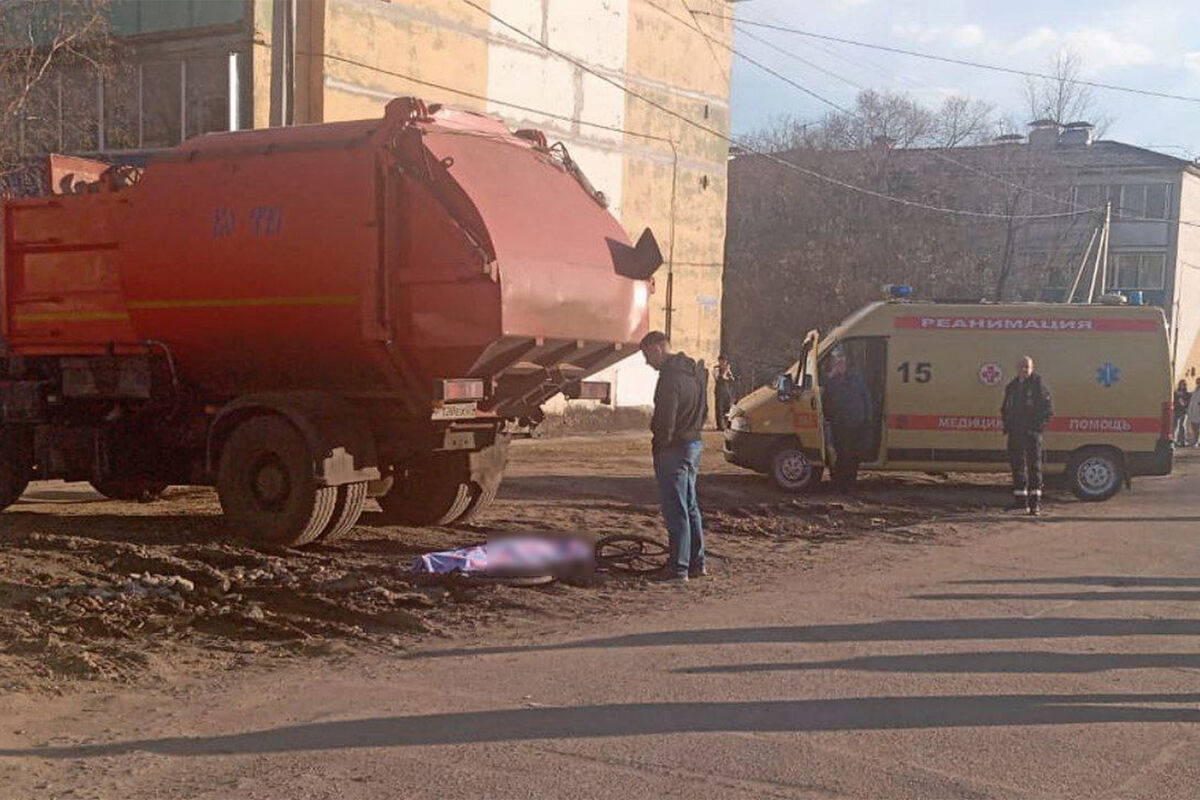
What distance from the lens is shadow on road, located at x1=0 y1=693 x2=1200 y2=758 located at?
524 cm

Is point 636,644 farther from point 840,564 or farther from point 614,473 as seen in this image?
point 614,473

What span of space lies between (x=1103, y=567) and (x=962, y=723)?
17.0 feet

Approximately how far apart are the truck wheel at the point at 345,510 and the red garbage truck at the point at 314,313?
0.9 inches

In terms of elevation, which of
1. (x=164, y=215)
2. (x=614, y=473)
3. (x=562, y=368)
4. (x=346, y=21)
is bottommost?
(x=614, y=473)

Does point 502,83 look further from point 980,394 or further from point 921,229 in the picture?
point 921,229

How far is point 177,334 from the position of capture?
10.4 meters

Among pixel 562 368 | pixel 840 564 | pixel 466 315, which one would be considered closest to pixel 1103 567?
pixel 840 564

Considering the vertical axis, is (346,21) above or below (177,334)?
above

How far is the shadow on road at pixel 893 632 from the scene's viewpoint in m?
7.08

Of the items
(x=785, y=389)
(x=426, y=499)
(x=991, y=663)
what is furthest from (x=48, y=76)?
(x=991, y=663)

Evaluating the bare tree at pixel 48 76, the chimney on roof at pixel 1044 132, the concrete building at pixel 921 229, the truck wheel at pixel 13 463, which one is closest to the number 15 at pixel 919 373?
the truck wheel at pixel 13 463

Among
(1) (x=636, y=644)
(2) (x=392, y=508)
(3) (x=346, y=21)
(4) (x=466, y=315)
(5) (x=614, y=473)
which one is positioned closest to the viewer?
(1) (x=636, y=644)

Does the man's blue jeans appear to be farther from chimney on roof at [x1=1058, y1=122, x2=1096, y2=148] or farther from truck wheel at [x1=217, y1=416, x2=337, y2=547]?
chimney on roof at [x1=1058, y1=122, x2=1096, y2=148]

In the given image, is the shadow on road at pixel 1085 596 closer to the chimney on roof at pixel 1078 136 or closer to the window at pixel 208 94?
the window at pixel 208 94
